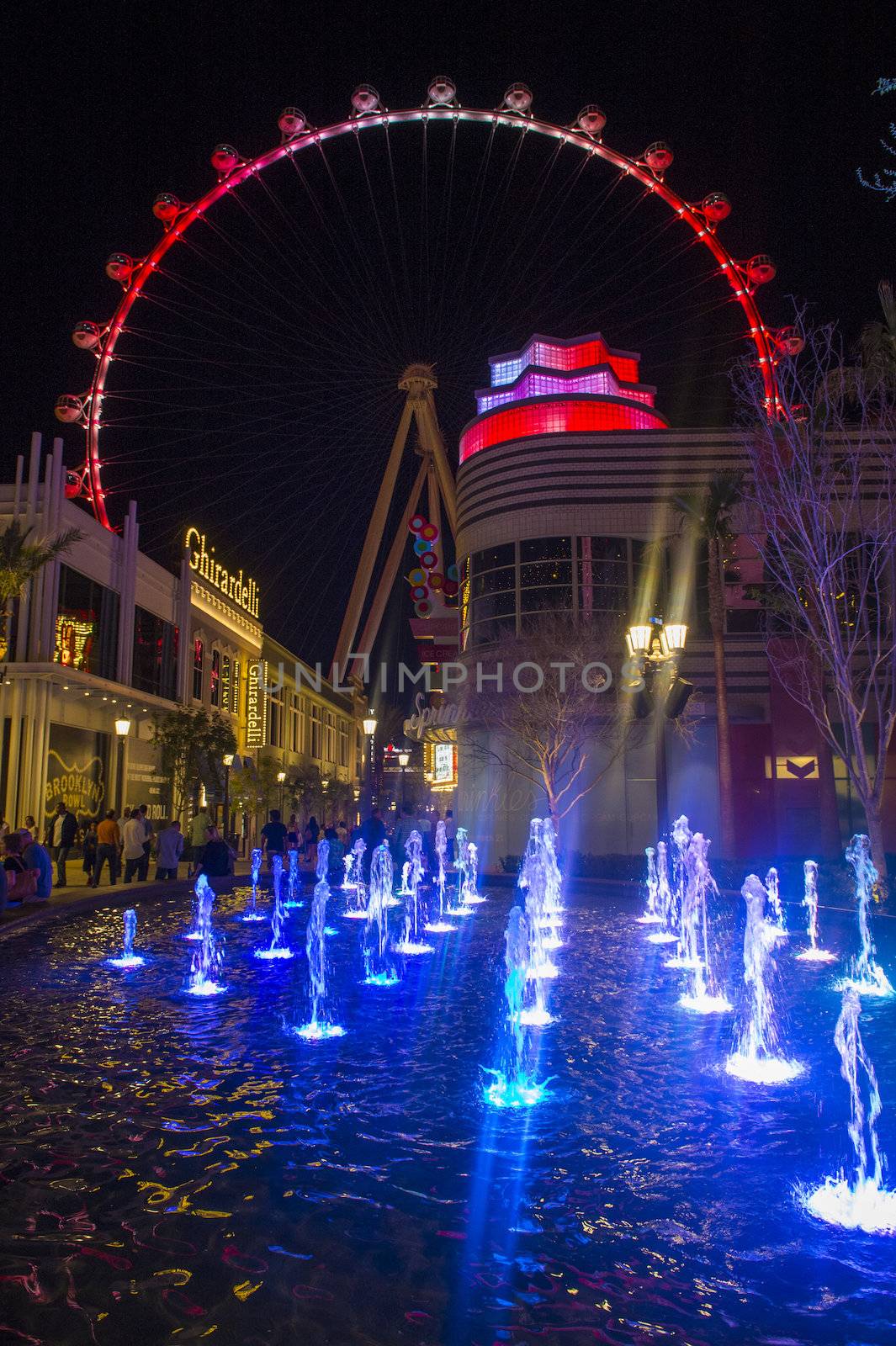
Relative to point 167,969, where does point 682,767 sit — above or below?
above

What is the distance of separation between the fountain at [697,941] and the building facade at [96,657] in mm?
14201

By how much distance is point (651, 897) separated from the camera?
67.9 feet

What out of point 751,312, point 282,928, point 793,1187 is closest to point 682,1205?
point 793,1187

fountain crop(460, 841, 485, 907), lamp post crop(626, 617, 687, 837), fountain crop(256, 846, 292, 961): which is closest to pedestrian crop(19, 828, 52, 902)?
fountain crop(256, 846, 292, 961)

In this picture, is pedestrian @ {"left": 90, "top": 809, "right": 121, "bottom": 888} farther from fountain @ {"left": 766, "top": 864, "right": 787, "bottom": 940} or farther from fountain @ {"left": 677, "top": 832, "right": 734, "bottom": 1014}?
fountain @ {"left": 766, "top": 864, "right": 787, "bottom": 940}

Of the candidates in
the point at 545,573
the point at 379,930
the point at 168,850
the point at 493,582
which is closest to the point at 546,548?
the point at 545,573

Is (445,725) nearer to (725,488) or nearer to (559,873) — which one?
(559,873)

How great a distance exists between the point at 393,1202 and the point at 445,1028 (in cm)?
413

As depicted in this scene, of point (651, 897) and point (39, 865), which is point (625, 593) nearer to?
point (651, 897)

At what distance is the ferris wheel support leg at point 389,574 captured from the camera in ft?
149

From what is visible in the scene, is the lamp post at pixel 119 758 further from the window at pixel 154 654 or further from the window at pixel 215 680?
the window at pixel 215 680

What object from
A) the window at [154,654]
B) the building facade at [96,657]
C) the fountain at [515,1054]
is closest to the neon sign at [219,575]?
the building facade at [96,657]

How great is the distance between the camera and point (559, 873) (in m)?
24.8

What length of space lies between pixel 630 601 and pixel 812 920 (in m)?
16.7
